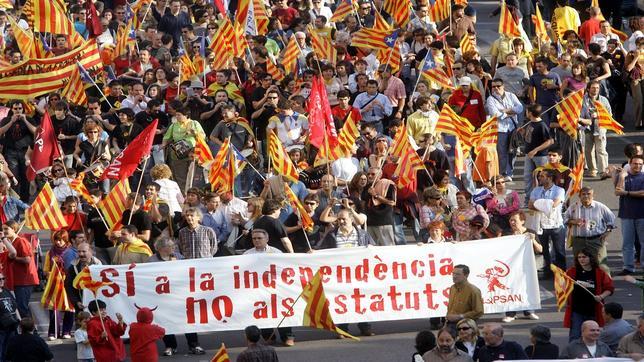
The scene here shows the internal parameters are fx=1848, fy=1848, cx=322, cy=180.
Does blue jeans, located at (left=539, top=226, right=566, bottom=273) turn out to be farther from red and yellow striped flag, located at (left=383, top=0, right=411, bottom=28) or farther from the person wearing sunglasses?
red and yellow striped flag, located at (left=383, top=0, right=411, bottom=28)

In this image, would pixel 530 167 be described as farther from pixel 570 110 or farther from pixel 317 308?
pixel 317 308

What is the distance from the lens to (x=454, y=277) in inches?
770

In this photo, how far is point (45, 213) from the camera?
22953mm

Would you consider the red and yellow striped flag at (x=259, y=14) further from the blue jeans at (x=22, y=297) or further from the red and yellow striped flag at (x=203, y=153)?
the blue jeans at (x=22, y=297)

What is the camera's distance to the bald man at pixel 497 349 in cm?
1741

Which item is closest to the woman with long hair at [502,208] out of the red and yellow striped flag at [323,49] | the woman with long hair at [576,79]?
the woman with long hair at [576,79]

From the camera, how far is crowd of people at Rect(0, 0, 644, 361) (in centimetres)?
2148

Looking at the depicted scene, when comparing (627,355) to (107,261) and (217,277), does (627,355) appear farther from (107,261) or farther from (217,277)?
(107,261)

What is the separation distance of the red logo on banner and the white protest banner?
0.04 ft

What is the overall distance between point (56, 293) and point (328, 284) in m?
3.11

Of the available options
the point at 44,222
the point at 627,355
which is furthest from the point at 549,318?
the point at 44,222

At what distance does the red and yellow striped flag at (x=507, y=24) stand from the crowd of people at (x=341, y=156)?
0.41 m

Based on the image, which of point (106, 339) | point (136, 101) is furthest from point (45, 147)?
point (106, 339)

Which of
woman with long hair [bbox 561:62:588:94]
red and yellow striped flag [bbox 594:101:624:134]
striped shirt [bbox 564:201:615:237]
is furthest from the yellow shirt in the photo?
striped shirt [bbox 564:201:615:237]
